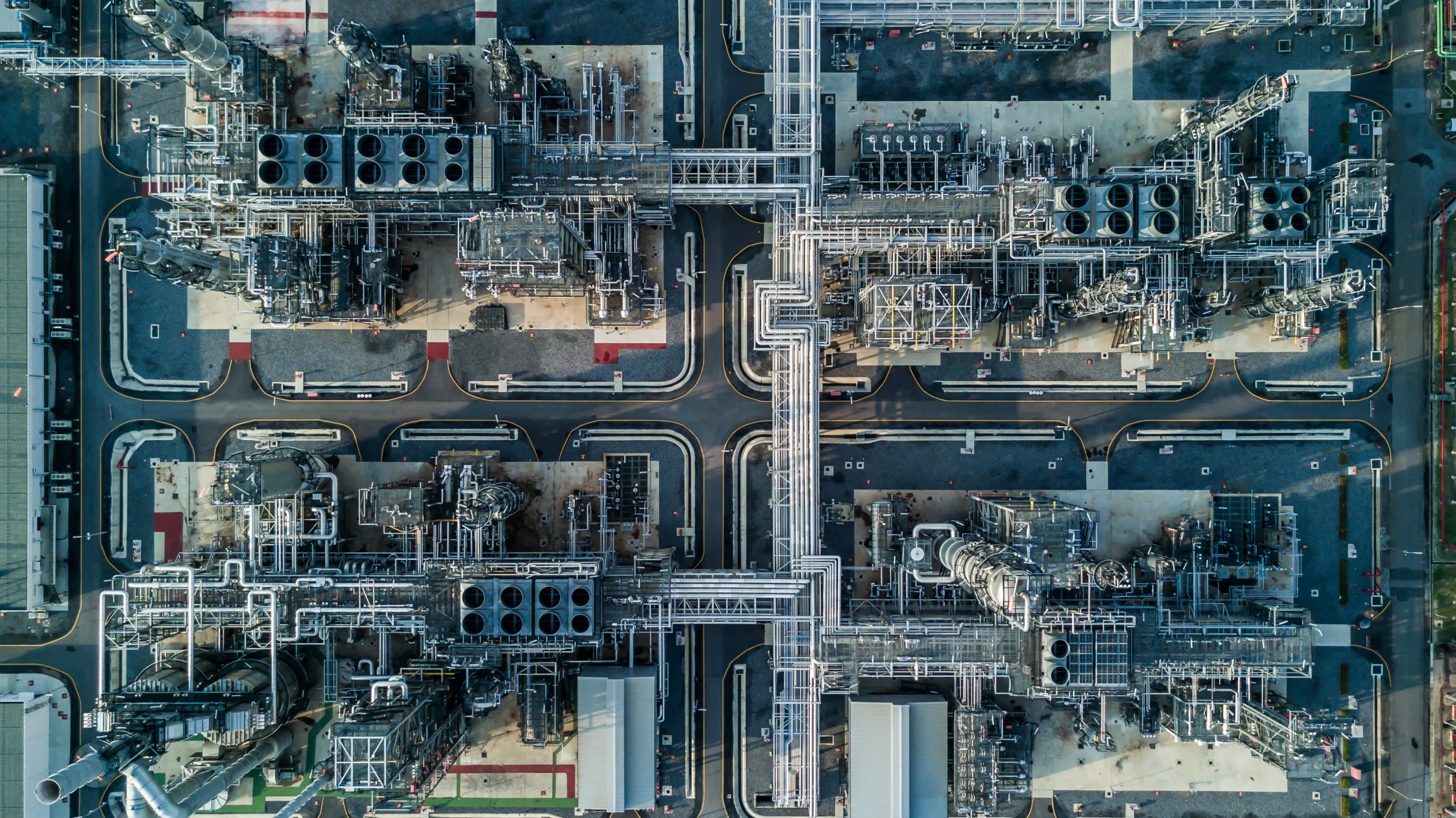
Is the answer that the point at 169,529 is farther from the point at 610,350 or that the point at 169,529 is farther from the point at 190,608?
the point at 610,350

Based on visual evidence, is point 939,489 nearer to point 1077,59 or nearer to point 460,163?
point 1077,59

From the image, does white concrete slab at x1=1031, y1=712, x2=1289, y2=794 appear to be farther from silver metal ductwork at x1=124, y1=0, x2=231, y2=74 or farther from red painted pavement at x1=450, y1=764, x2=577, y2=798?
silver metal ductwork at x1=124, y1=0, x2=231, y2=74

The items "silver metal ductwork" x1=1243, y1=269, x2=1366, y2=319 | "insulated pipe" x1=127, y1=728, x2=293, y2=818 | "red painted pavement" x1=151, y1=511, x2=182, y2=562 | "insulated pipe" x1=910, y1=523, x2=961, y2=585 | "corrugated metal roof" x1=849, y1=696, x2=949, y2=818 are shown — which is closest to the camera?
"insulated pipe" x1=127, y1=728, x2=293, y2=818

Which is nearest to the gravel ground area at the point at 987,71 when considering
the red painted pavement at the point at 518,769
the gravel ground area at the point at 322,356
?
the gravel ground area at the point at 322,356

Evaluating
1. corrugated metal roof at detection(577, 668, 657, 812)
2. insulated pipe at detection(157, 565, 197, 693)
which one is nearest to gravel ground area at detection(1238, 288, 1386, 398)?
corrugated metal roof at detection(577, 668, 657, 812)

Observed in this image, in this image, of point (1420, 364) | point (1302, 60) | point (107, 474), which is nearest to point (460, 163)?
point (107, 474)

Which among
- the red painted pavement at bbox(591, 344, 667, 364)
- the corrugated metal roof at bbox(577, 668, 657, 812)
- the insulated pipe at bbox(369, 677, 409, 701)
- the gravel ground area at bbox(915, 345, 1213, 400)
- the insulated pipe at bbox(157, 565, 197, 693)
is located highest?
the red painted pavement at bbox(591, 344, 667, 364)
